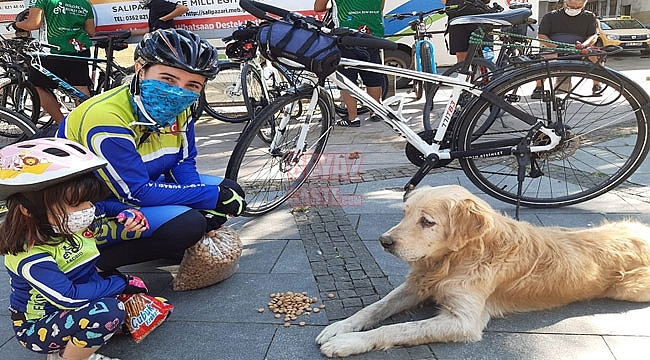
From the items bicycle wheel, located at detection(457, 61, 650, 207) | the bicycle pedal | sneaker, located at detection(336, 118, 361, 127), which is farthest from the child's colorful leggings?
sneaker, located at detection(336, 118, 361, 127)

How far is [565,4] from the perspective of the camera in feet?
23.7

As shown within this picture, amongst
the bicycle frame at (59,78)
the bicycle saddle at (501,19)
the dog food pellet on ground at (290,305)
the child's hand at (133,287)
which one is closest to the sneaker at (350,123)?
the bicycle frame at (59,78)

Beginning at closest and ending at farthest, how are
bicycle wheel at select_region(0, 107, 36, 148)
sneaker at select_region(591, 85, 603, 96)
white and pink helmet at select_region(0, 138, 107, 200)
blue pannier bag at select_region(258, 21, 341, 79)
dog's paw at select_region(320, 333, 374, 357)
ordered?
white and pink helmet at select_region(0, 138, 107, 200)
dog's paw at select_region(320, 333, 374, 357)
blue pannier bag at select_region(258, 21, 341, 79)
sneaker at select_region(591, 85, 603, 96)
bicycle wheel at select_region(0, 107, 36, 148)

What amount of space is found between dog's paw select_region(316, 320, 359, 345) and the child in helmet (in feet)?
3.12

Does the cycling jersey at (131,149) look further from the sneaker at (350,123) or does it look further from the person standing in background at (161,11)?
the person standing in background at (161,11)

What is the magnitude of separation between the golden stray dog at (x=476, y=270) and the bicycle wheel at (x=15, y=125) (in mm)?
3849

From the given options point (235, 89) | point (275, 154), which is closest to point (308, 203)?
point (275, 154)

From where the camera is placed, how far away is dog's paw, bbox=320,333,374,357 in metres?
2.37

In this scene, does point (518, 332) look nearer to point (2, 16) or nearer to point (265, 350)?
point (265, 350)

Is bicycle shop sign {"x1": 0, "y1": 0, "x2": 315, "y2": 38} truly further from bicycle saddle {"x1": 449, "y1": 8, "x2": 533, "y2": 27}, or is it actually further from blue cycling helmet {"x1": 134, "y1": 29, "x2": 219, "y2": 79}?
blue cycling helmet {"x1": 134, "y1": 29, "x2": 219, "y2": 79}

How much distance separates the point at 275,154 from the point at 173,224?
4.95ft

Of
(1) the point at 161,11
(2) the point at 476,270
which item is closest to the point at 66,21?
(1) the point at 161,11

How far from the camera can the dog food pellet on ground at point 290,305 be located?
2789mm

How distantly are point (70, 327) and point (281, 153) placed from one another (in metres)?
2.29
